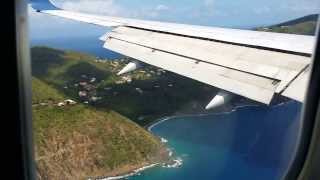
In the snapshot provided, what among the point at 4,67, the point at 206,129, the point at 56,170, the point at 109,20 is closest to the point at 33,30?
the point at 4,67

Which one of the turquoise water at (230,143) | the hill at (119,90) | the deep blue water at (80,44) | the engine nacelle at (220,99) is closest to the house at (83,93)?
the hill at (119,90)

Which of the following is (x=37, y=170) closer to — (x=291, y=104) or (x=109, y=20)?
(x=291, y=104)

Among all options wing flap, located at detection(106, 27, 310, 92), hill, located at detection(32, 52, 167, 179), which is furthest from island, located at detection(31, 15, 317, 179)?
wing flap, located at detection(106, 27, 310, 92)

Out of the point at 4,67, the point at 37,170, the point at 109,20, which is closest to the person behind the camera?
the point at 4,67

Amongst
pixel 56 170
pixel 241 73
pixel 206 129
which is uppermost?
pixel 241 73

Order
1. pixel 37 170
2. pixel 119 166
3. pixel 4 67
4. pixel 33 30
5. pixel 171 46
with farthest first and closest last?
1. pixel 171 46
2. pixel 119 166
3. pixel 37 170
4. pixel 33 30
5. pixel 4 67

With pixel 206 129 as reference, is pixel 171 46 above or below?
above

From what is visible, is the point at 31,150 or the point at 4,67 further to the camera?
the point at 31,150
